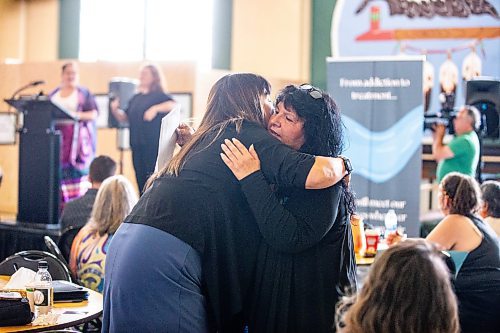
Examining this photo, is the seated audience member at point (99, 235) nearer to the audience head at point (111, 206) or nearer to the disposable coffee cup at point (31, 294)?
the audience head at point (111, 206)

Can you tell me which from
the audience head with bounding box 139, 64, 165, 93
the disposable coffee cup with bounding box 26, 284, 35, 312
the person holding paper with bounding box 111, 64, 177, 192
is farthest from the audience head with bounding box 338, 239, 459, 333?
the audience head with bounding box 139, 64, 165, 93

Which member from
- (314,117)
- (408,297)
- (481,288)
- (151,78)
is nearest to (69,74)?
(151,78)

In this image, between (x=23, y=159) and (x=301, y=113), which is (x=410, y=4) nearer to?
(x=23, y=159)

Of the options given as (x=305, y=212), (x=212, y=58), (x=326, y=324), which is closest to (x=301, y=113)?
(x=305, y=212)

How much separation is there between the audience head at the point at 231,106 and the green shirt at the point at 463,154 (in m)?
4.45

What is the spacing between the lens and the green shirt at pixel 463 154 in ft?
21.5

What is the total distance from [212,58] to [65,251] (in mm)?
6772

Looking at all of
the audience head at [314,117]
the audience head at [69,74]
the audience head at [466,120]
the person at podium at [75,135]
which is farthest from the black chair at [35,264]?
the audience head at [69,74]

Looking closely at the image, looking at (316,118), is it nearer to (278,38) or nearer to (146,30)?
(278,38)

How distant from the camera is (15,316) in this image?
2693 millimetres

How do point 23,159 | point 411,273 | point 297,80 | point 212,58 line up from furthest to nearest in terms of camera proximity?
point 212,58, point 297,80, point 23,159, point 411,273

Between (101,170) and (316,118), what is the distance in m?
3.10

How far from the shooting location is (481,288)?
391cm

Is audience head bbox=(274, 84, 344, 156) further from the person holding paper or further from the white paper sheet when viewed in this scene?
the person holding paper
